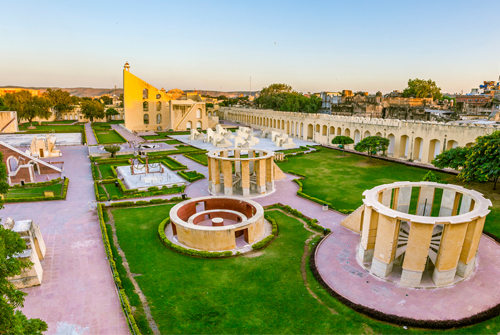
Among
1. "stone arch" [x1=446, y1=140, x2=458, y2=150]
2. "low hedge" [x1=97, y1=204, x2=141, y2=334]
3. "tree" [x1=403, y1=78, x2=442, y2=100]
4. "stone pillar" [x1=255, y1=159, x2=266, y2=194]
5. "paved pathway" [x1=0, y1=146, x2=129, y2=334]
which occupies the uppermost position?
"tree" [x1=403, y1=78, x2=442, y2=100]

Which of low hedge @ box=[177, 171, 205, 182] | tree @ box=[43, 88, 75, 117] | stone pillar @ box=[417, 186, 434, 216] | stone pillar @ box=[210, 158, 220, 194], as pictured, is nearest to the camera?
stone pillar @ box=[417, 186, 434, 216]

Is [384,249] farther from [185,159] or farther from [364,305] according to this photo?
[185,159]

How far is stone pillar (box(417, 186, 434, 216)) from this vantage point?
18.0 m

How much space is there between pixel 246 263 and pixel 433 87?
75.2 metres

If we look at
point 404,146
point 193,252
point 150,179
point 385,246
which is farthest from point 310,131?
point 385,246

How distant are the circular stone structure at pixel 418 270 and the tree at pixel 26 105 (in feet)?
250

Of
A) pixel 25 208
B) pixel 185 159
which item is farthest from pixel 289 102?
pixel 25 208

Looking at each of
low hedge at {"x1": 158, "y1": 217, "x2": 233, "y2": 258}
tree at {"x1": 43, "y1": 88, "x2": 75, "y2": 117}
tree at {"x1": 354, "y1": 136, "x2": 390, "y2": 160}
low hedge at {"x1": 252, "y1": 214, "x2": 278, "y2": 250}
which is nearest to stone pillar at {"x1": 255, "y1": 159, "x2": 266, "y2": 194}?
low hedge at {"x1": 252, "y1": 214, "x2": 278, "y2": 250}

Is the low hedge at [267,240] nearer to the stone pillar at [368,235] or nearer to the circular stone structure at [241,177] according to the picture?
the stone pillar at [368,235]

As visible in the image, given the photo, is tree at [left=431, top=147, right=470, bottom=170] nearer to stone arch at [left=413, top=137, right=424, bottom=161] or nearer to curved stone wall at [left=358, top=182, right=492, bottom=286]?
curved stone wall at [left=358, top=182, right=492, bottom=286]

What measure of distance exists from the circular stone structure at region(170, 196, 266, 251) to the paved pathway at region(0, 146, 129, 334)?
422cm

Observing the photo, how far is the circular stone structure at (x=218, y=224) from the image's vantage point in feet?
54.5

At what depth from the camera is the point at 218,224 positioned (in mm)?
18484

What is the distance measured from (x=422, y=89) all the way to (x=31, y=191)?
76.7 meters
